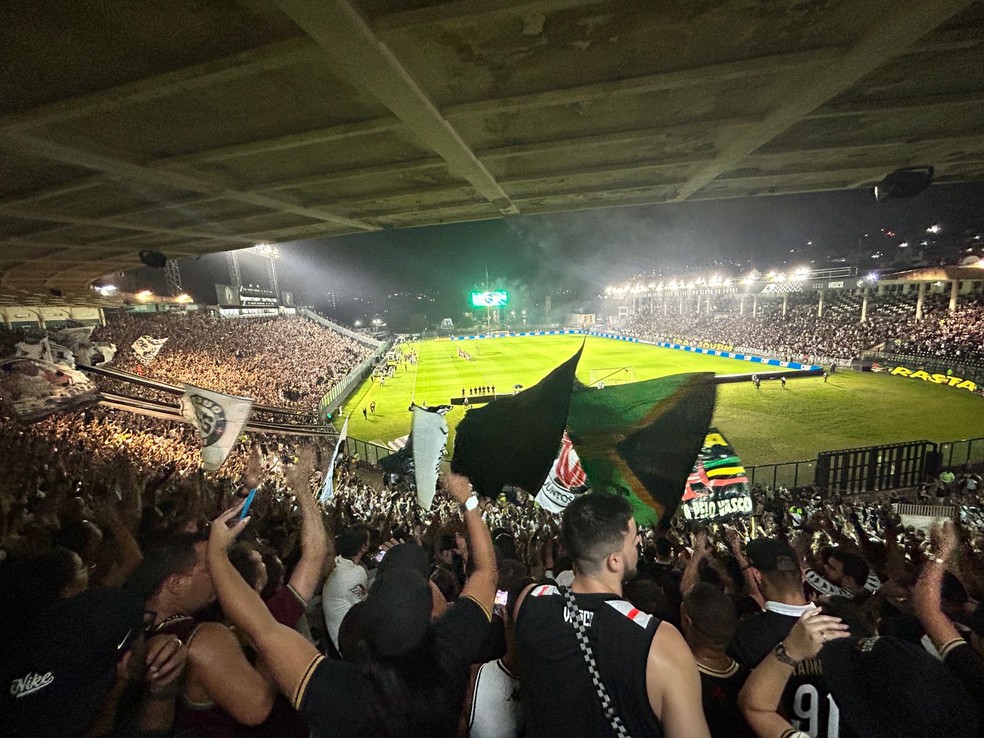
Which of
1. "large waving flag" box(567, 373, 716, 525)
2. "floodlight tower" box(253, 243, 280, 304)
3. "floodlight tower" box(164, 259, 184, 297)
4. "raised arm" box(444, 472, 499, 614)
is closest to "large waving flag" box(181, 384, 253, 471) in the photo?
"large waving flag" box(567, 373, 716, 525)

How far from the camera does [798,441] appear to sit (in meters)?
18.2

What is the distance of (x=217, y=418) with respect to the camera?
805cm

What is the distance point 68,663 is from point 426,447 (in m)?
2.25

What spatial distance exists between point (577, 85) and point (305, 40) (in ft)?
5.23

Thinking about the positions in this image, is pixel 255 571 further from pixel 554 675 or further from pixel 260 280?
pixel 260 280

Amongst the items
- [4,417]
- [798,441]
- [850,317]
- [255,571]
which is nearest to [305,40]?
[255,571]

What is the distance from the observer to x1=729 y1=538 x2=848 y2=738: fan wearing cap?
7.00 ft

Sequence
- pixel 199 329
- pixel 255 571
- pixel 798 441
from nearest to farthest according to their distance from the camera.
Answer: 1. pixel 255 571
2. pixel 798 441
3. pixel 199 329

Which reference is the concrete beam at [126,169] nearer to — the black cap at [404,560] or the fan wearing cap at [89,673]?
the fan wearing cap at [89,673]

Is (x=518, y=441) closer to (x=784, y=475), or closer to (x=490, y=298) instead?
(x=784, y=475)

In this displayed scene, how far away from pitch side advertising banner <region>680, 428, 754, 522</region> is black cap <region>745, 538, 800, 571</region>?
6430 millimetres

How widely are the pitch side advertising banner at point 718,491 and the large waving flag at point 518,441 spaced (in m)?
5.90

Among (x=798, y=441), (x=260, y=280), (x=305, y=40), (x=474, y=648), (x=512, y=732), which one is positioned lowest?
(x=798, y=441)

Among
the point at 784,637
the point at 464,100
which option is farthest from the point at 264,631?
the point at 464,100
